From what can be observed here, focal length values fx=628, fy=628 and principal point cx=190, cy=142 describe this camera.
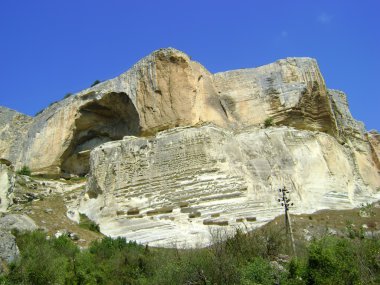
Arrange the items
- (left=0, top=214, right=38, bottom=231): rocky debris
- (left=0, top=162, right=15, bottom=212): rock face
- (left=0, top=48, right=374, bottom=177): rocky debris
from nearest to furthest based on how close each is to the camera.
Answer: (left=0, top=214, right=38, bottom=231): rocky debris, (left=0, top=162, right=15, bottom=212): rock face, (left=0, top=48, right=374, bottom=177): rocky debris

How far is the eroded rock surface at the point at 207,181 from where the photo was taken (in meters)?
29.5

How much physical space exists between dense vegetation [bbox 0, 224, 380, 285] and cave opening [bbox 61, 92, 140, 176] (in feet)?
54.8

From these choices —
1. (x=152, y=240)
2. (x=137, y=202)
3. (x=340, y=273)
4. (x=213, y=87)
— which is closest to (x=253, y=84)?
(x=213, y=87)

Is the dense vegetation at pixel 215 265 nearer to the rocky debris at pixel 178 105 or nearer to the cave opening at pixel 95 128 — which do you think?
the rocky debris at pixel 178 105

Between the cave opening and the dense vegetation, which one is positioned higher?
the cave opening

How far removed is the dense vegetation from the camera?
19.1 m

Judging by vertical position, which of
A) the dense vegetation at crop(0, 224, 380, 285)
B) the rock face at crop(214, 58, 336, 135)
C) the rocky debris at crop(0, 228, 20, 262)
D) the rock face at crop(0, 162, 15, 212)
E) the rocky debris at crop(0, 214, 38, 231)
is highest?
the rock face at crop(214, 58, 336, 135)

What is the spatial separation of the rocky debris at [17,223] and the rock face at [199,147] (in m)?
3.81

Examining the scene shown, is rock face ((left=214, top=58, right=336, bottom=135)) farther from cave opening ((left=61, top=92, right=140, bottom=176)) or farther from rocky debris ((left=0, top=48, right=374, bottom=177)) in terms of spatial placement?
cave opening ((left=61, top=92, right=140, bottom=176))

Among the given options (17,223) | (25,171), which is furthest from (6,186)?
(17,223)

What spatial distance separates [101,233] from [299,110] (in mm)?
14155

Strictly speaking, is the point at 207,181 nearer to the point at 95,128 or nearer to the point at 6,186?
the point at 6,186

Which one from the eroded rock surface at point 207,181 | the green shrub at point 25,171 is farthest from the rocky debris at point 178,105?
the eroded rock surface at point 207,181

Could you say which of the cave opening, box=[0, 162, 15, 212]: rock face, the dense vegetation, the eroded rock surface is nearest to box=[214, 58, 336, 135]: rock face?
the eroded rock surface
